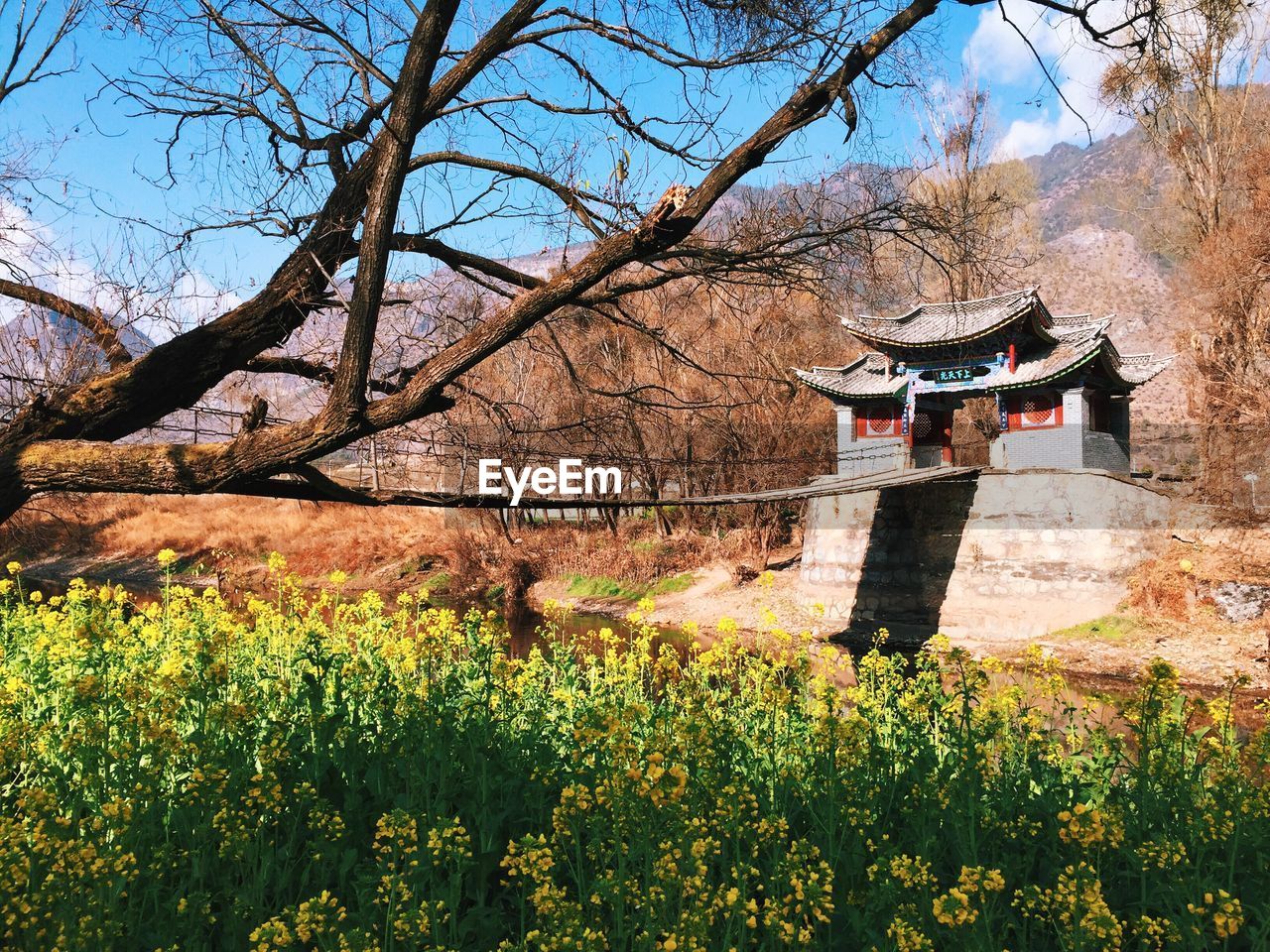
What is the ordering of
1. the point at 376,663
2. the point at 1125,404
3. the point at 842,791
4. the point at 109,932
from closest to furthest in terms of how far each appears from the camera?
the point at 109,932 < the point at 842,791 < the point at 376,663 < the point at 1125,404

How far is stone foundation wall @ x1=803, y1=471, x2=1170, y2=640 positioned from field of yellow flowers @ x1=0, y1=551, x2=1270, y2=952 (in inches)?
579

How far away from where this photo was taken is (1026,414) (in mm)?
19531

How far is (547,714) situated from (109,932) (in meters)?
2.81

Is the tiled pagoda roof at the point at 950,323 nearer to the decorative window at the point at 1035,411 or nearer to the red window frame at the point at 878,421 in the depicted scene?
the decorative window at the point at 1035,411

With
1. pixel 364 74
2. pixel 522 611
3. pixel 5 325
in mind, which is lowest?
pixel 522 611

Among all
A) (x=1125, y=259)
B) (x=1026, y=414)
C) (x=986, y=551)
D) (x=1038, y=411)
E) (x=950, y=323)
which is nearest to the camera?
(x=986, y=551)

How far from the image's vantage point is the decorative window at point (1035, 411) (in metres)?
19.1

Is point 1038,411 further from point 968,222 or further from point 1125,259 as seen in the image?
point 1125,259

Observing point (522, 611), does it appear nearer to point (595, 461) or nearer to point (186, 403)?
point (595, 461)

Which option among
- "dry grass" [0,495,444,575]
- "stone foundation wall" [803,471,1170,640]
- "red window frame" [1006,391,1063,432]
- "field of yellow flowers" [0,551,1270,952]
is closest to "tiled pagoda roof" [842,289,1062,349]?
"red window frame" [1006,391,1063,432]

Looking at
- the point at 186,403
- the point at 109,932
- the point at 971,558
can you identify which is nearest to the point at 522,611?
the point at 971,558

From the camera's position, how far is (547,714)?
4871mm

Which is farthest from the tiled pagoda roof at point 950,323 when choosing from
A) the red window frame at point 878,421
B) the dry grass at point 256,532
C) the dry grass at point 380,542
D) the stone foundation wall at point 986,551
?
the dry grass at point 256,532

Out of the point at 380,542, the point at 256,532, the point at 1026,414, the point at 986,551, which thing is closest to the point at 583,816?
the point at 986,551
